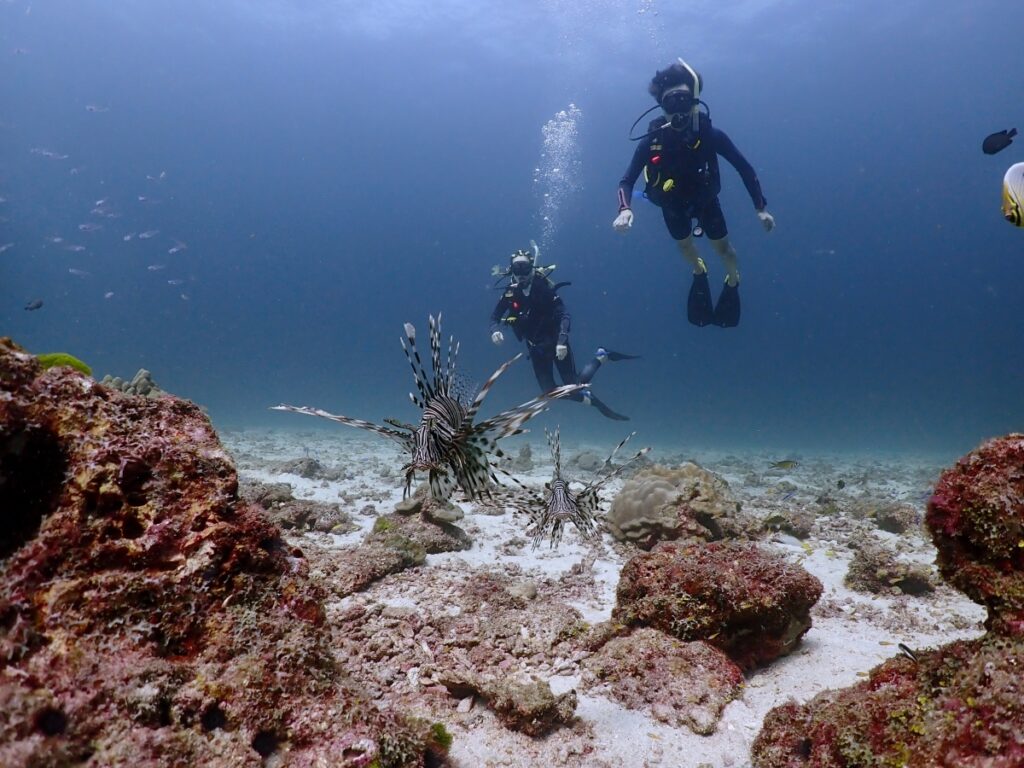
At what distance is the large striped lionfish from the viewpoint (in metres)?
2.93

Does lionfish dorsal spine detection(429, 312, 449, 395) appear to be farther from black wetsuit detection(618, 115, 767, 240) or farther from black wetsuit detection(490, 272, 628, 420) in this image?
black wetsuit detection(490, 272, 628, 420)

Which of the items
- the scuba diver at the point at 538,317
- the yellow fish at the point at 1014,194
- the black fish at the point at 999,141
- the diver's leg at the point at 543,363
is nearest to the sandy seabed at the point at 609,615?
the yellow fish at the point at 1014,194

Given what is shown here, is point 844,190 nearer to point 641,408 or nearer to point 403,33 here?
point 641,408

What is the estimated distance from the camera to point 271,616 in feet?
6.68

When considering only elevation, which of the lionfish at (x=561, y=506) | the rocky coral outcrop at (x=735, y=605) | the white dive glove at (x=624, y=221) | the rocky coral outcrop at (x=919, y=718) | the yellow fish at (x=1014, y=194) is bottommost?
the rocky coral outcrop at (x=919, y=718)

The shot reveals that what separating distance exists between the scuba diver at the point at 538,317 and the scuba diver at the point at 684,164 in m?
3.66

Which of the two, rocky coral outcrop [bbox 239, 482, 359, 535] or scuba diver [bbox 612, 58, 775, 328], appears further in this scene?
scuba diver [bbox 612, 58, 775, 328]

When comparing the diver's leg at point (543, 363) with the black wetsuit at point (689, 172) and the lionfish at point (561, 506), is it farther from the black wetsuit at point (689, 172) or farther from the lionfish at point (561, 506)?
the lionfish at point (561, 506)

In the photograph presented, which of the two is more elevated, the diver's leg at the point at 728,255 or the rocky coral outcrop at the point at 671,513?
the diver's leg at the point at 728,255

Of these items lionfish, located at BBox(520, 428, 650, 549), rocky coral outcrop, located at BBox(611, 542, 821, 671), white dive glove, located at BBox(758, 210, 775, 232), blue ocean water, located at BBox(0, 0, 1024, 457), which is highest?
blue ocean water, located at BBox(0, 0, 1024, 457)

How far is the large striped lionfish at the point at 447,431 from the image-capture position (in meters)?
2.93

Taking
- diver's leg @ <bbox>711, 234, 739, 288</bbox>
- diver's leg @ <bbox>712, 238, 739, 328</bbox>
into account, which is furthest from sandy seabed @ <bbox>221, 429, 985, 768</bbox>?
diver's leg @ <bbox>711, 234, 739, 288</bbox>

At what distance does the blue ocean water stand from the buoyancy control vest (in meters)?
8.28

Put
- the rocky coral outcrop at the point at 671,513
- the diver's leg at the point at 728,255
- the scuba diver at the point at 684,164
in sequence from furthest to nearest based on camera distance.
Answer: the diver's leg at the point at 728,255 < the scuba diver at the point at 684,164 < the rocky coral outcrop at the point at 671,513
